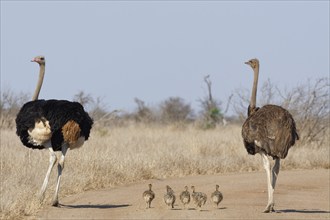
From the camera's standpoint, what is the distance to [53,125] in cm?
1280

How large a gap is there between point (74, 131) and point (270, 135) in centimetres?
288

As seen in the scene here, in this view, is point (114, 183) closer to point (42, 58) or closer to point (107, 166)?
point (107, 166)

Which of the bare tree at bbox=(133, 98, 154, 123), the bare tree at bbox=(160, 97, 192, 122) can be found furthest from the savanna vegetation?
the bare tree at bbox=(160, 97, 192, 122)

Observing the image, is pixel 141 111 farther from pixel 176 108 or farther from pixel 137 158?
pixel 137 158

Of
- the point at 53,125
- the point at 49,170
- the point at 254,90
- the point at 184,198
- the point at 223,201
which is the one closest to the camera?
the point at 53,125

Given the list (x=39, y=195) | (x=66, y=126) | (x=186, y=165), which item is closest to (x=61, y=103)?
(x=66, y=126)

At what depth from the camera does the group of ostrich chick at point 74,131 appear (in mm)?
12922

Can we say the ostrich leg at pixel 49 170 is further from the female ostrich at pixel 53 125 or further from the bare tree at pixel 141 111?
the bare tree at pixel 141 111

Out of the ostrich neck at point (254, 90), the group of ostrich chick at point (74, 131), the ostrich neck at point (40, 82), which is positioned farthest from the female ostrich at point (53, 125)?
the ostrich neck at point (254, 90)

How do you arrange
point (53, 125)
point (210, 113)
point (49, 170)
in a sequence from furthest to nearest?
1. point (210, 113)
2. point (49, 170)
3. point (53, 125)

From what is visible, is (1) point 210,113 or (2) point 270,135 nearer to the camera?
(2) point 270,135

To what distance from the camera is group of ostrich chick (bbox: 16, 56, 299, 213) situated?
42.4 feet

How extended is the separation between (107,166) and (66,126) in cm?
475

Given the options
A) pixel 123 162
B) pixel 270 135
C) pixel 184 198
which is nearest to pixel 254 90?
pixel 270 135
